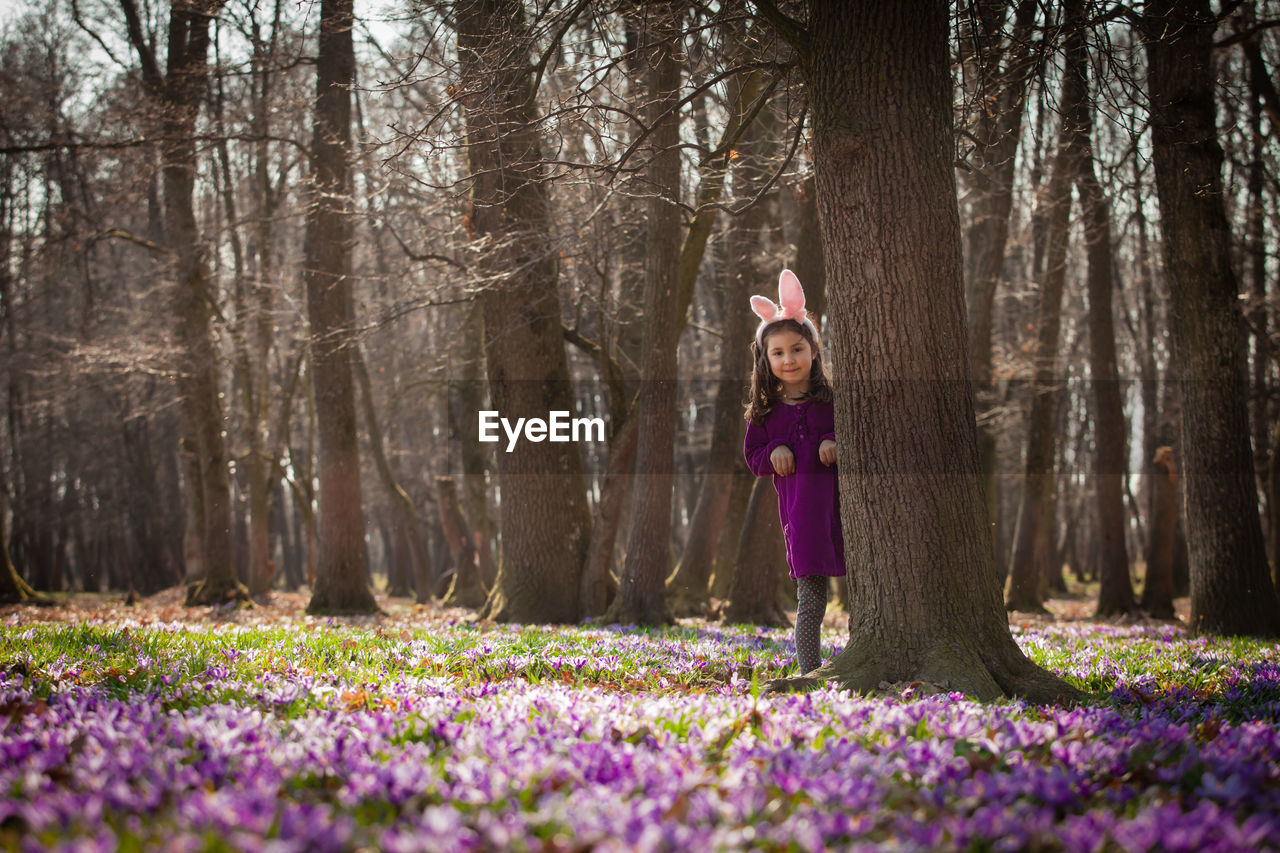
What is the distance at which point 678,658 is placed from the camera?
236 inches

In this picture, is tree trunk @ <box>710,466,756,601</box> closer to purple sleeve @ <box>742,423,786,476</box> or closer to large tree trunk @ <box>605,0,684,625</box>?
large tree trunk @ <box>605,0,684,625</box>

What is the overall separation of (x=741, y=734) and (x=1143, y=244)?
1888cm

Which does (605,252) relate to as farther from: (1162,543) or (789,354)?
(1162,543)

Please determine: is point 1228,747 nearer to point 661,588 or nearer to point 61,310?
point 661,588

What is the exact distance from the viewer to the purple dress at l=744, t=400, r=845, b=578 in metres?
5.34

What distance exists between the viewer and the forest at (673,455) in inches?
102

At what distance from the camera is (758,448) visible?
569 cm

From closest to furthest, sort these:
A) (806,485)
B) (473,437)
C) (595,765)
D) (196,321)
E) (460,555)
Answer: (595,765) → (806,485) → (196,321) → (473,437) → (460,555)

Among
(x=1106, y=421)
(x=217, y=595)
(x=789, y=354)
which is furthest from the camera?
(x=217, y=595)

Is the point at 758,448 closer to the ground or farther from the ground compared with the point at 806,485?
farther from the ground

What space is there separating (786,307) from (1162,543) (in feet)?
35.9

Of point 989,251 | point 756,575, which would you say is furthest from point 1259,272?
point 756,575

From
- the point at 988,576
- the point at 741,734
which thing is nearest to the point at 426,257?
the point at 988,576

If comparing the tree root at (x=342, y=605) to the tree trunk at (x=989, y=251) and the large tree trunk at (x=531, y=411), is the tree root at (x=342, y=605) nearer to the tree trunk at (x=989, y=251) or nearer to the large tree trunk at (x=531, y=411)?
the large tree trunk at (x=531, y=411)
